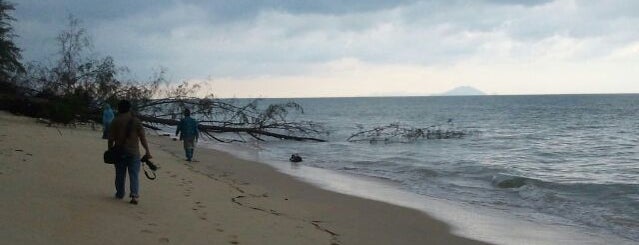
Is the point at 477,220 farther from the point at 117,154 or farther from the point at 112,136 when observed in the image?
the point at 112,136

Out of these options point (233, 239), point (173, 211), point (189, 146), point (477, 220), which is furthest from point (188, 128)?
point (233, 239)

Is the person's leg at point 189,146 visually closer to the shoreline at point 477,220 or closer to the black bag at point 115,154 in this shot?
the shoreline at point 477,220

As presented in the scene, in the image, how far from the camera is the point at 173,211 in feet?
24.1

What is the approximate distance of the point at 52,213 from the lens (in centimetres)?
616

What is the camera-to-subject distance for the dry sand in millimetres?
5816

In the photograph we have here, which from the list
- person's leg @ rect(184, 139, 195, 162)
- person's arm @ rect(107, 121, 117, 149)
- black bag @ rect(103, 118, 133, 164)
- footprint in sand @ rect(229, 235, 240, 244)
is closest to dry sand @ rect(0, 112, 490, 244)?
footprint in sand @ rect(229, 235, 240, 244)

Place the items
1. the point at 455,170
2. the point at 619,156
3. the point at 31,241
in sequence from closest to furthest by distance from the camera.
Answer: the point at 31,241
the point at 455,170
the point at 619,156

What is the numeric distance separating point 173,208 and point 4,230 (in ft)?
8.46

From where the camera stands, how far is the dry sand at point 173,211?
5816 millimetres

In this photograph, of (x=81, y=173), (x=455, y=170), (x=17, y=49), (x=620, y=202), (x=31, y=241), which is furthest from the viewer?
(x=17, y=49)

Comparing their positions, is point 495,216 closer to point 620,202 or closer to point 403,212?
point 403,212

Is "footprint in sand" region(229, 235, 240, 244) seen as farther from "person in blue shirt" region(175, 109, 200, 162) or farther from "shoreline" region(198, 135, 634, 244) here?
"person in blue shirt" region(175, 109, 200, 162)

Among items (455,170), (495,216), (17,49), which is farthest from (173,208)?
(17,49)

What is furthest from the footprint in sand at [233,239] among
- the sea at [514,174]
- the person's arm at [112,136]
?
the sea at [514,174]
